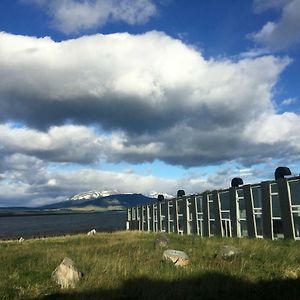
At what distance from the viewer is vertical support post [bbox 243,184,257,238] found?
103ft

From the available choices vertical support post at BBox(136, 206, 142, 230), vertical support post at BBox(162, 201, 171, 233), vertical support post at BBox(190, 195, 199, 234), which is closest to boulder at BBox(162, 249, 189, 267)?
vertical support post at BBox(190, 195, 199, 234)

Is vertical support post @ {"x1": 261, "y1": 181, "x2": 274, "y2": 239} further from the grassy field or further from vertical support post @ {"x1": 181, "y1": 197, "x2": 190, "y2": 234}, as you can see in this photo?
vertical support post @ {"x1": 181, "y1": 197, "x2": 190, "y2": 234}

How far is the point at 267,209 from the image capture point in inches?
1149

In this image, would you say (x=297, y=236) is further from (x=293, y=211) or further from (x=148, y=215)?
(x=148, y=215)

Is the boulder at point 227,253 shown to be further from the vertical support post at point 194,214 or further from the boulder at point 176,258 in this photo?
the vertical support post at point 194,214

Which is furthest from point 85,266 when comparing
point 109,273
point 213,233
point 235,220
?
point 213,233

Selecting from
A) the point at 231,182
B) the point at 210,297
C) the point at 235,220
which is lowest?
the point at 210,297

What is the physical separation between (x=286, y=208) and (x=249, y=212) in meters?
5.18

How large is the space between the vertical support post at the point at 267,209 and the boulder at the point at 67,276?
60.9 feet

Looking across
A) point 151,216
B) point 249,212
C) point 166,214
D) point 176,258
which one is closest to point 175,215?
point 166,214

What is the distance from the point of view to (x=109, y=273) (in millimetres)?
13445

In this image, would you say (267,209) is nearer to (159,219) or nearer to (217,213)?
(217,213)

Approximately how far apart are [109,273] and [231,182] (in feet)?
81.1

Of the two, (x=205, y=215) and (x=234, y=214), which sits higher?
(x=205, y=215)
